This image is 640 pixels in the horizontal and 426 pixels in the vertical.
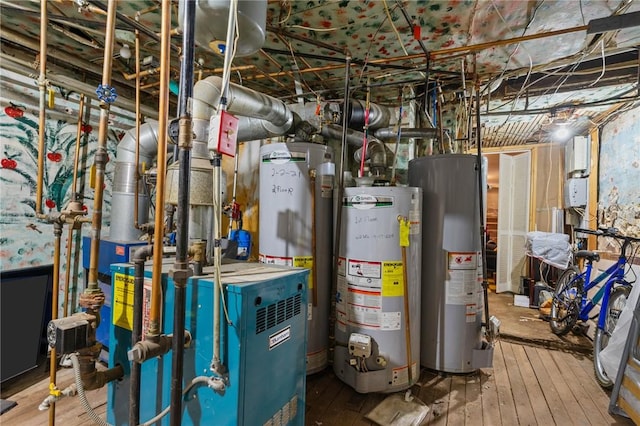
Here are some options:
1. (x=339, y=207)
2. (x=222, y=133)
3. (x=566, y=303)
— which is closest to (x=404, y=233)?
(x=339, y=207)

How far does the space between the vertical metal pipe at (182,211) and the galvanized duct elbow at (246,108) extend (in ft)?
0.56

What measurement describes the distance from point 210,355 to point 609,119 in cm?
494

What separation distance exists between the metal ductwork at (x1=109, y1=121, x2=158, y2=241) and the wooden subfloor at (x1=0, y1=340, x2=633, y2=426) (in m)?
1.09

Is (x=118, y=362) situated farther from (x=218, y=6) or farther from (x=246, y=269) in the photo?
(x=218, y=6)

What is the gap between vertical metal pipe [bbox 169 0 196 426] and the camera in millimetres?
960

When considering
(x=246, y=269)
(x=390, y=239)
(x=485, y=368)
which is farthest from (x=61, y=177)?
(x=485, y=368)

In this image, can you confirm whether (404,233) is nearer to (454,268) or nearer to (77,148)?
(454,268)

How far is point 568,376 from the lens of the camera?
7.32 ft

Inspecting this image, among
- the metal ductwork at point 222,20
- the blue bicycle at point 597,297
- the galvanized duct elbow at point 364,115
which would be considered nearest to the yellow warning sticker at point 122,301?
the metal ductwork at point 222,20

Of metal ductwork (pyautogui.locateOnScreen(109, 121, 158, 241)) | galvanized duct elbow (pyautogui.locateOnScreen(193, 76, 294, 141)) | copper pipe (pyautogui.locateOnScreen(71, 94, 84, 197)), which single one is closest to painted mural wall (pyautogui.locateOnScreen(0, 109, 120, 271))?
copper pipe (pyautogui.locateOnScreen(71, 94, 84, 197))

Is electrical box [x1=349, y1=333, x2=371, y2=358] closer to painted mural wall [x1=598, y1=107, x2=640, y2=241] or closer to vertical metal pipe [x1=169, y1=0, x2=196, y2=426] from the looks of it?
vertical metal pipe [x1=169, y1=0, x2=196, y2=426]

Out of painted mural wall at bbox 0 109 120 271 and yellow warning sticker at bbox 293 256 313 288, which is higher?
painted mural wall at bbox 0 109 120 271

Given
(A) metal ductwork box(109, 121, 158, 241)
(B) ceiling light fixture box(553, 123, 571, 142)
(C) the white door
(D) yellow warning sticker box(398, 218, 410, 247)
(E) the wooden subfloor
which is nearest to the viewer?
(E) the wooden subfloor

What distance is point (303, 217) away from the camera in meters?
2.06
